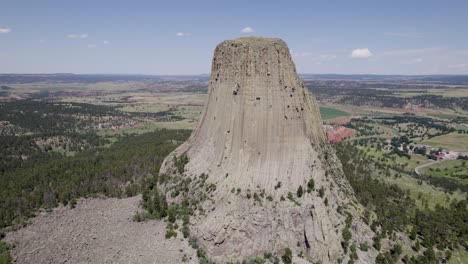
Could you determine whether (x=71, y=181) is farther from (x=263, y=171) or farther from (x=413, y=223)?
(x=413, y=223)

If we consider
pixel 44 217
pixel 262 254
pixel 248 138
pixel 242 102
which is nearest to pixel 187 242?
pixel 262 254

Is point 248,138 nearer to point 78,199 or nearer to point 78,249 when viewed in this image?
point 78,249

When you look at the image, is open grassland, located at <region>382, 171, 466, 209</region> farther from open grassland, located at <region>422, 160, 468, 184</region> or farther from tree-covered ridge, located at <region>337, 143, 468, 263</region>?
open grassland, located at <region>422, 160, 468, 184</region>

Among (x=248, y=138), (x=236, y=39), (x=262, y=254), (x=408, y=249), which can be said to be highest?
(x=236, y=39)

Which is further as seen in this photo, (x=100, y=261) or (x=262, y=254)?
(x=262, y=254)

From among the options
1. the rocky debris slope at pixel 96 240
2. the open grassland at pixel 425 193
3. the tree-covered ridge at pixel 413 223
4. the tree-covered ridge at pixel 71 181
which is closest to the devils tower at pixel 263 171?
the tree-covered ridge at pixel 413 223

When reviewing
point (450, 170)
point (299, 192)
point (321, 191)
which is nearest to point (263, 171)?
point (299, 192)
